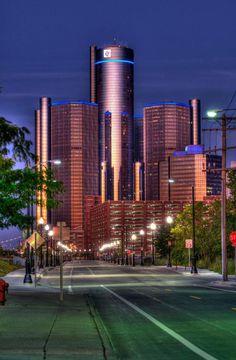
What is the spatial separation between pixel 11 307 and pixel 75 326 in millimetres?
7262

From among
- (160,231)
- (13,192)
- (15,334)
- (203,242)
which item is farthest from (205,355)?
(160,231)

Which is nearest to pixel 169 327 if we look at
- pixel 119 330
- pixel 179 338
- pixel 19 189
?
pixel 119 330

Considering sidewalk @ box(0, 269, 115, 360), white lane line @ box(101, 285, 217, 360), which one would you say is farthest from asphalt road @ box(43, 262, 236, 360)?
sidewalk @ box(0, 269, 115, 360)

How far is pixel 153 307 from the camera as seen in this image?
26.7 m

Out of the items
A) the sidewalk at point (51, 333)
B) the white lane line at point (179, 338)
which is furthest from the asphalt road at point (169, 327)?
the sidewalk at point (51, 333)

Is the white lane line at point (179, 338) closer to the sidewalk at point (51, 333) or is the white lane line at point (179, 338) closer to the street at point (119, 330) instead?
the street at point (119, 330)

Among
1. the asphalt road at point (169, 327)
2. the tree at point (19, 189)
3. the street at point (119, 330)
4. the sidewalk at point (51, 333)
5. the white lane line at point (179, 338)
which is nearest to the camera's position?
the sidewalk at point (51, 333)

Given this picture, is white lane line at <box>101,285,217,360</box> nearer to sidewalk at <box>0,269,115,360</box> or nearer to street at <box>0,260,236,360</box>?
street at <box>0,260,236,360</box>

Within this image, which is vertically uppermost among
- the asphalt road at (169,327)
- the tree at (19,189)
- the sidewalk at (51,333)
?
the tree at (19,189)

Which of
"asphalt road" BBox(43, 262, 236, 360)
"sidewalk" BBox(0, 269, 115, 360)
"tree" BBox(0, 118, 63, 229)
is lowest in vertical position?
"asphalt road" BBox(43, 262, 236, 360)

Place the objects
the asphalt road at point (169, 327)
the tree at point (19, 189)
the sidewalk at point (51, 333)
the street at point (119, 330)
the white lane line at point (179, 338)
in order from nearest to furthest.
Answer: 1. the sidewalk at point (51, 333)
2. the white lane line at point (179, 338)
3. the street at point (119, 330)
4. the asphalt road at point (169, 327)
5. the tree at point (19, 189)

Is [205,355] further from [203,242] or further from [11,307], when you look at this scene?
[203,242]

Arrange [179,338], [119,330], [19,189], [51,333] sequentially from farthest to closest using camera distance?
[19,189] < [119,330] < [51,333] < [179,338]

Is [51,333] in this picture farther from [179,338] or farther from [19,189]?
[19,189]
